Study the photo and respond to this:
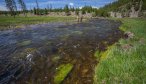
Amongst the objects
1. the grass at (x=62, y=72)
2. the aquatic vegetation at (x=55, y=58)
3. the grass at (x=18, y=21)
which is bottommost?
the grass at (x=62, y=72)

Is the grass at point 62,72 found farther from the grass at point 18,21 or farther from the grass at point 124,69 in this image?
the grass at point 18,21

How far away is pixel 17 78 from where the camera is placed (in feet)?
37.2

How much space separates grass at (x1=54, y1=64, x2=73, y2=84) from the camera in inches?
430

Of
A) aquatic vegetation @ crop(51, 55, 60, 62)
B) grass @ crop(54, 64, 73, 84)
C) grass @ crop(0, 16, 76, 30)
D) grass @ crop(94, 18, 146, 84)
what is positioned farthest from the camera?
grass @ crop(0, 16, 76, 30)

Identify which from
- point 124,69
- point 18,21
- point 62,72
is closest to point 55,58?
point 62,72

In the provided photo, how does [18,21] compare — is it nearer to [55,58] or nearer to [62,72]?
[55,58]

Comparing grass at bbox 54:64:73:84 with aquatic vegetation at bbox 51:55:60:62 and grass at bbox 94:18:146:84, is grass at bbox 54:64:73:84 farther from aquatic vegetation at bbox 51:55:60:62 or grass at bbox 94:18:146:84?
grass at bbox 94:18:146:84

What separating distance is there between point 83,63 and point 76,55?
2161 mm

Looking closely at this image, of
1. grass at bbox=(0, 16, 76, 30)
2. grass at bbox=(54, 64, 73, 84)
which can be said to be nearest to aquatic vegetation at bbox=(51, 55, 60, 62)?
grass at bbox=(54, 64, 73, 84)

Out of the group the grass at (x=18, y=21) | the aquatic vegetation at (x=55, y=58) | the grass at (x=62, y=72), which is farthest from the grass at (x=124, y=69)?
the grass at (x=18, y=21)

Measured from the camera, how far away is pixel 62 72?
11969 mm

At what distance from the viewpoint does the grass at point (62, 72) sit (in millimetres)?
10933

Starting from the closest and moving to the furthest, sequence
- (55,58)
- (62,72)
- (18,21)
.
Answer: (62,72) < (55,58) < (18,21)

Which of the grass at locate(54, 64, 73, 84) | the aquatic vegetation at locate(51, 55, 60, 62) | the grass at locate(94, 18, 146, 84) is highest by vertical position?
the grass at locate(94, 18, 146, 84)
